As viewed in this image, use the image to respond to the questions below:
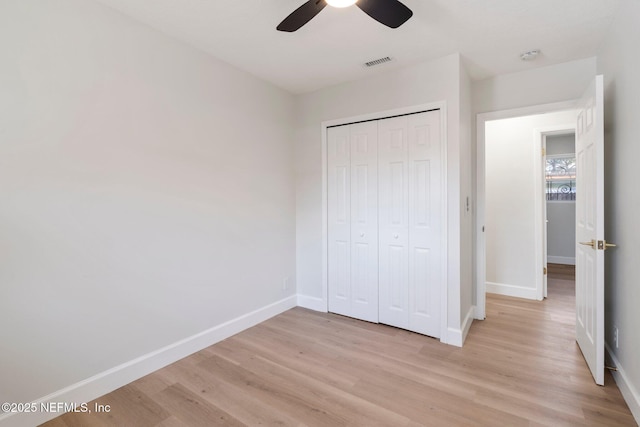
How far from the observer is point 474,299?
131 inches

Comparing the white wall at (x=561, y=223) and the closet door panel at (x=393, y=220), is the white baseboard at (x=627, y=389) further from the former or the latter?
the white wall at (x=561, y=223)

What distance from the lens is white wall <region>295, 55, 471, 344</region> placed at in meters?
2.71

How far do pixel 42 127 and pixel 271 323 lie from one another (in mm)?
2482

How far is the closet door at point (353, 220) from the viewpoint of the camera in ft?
10.6

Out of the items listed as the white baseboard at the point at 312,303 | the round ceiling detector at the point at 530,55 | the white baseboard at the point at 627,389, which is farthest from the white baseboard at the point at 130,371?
the round ceiling detector at the point at 530,55

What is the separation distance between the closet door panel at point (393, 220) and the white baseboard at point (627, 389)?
58.8 inches

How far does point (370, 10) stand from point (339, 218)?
2.14m

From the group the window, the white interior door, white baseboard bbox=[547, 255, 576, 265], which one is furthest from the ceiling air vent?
white baseboard bbox=[547, 255, 576, 265]

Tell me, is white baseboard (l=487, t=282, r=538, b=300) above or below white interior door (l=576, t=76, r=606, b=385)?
below

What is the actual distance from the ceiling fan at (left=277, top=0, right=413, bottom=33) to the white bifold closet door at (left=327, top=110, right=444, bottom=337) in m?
1.28

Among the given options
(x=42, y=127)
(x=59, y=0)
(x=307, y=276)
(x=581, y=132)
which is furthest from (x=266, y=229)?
(x=581, y=132)

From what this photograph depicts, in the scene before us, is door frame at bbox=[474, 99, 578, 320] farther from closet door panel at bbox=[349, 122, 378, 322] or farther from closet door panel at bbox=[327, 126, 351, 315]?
closet door panel at bbox=[327, 126, 351, 315]

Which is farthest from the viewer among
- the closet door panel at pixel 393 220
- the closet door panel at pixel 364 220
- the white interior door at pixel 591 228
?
the closet door panel at pixel 364 220

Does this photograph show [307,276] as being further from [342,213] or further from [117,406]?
[117,406]
